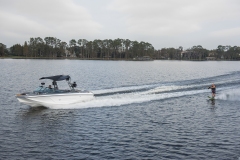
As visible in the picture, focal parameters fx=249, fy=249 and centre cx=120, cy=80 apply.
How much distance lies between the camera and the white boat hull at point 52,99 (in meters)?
26.8

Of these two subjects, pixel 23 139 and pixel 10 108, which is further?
pixel 10 108

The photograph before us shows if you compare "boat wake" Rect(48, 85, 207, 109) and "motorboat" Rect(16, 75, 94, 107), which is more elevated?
"motorboat" Rect(16, 75, 94, 107)

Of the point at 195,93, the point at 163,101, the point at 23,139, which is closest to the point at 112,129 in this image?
the point at 23,139

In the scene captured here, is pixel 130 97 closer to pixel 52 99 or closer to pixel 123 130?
pixel 52 99

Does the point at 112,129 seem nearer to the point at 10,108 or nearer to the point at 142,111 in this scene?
the point at 142,111

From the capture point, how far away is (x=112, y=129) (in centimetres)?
2042

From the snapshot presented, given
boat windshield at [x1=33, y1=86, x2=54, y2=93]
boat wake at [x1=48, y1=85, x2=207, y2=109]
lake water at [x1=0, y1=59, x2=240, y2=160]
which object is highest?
boat windshield at [x1=33, y1=86, x2=54, y2=93]

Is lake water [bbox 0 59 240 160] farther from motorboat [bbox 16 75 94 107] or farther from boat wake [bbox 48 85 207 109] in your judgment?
motorboat [bbox 16 75 94 107]

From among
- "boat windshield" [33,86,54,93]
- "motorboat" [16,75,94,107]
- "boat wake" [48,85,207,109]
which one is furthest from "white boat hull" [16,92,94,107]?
"boat windshield" [33,86,54,93]

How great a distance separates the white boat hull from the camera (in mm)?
26812

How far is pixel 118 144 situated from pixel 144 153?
223 centimetres

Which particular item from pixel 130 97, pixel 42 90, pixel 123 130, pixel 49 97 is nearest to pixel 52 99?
pixel 49 97

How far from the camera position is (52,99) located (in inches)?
1087

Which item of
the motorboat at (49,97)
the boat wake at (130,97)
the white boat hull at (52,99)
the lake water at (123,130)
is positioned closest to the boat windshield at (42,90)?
the motorboat at (49,97)
